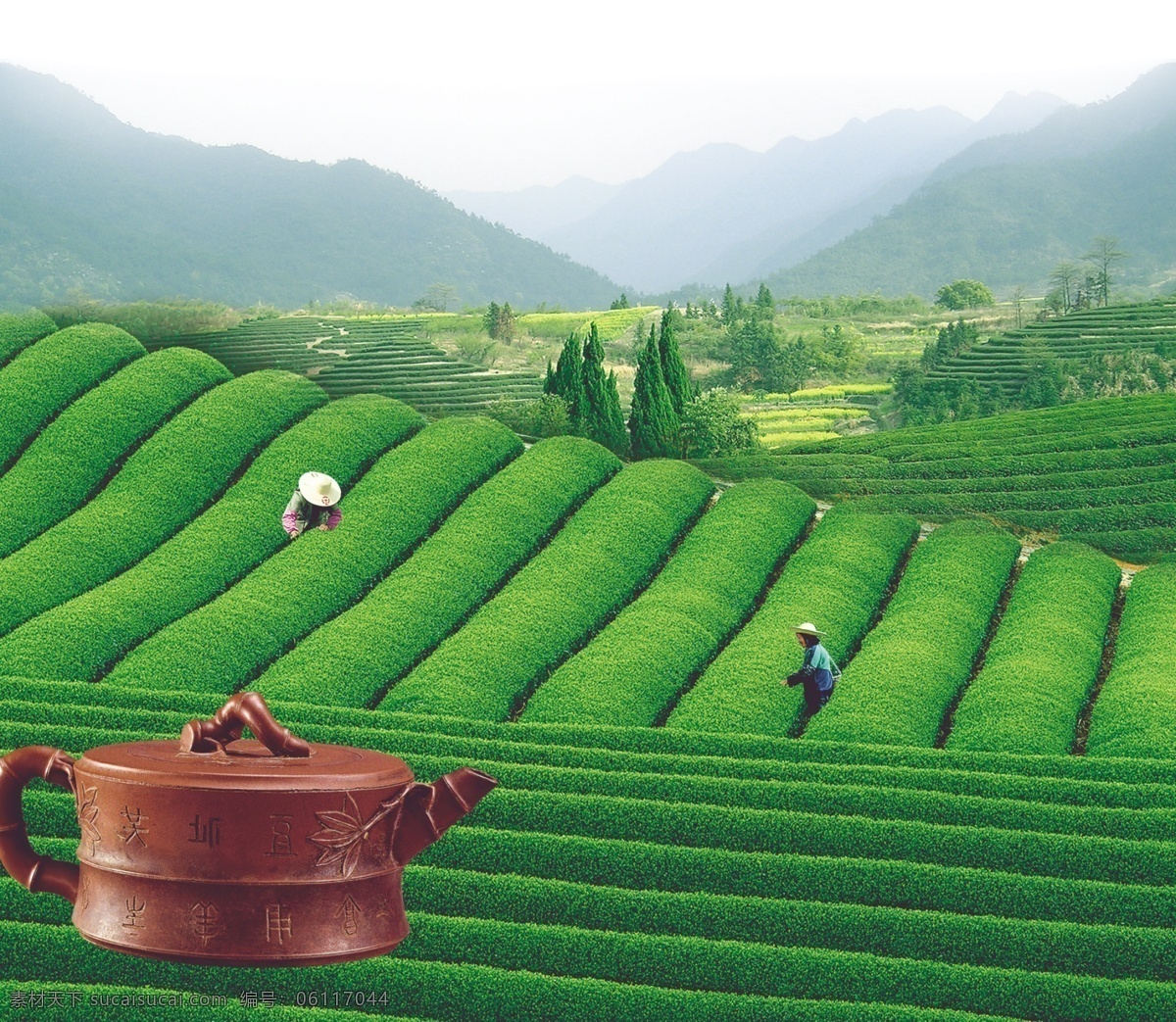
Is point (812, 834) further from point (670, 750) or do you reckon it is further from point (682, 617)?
point (682, 617)

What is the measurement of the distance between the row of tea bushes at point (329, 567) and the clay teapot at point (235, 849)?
13096mm

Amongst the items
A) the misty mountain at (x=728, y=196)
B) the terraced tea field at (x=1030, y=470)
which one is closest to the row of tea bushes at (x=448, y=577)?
the terraced tea field at (x=1030, y=470)

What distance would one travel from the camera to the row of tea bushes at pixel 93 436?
20.9m

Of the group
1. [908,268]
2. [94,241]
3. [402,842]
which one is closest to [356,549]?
[402,842]

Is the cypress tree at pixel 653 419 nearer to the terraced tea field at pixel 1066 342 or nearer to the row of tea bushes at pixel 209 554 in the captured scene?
the row of tea bushes at pixel 209 554

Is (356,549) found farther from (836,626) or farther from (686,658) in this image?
(836,626)

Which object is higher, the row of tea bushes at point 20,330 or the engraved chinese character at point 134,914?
the row of tea bushes at point 20,330

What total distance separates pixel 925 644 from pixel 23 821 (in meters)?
14.5

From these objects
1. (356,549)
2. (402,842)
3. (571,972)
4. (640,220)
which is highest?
(640,220)

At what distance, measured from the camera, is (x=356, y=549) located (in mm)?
19609

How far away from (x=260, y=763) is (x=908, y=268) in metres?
75.5

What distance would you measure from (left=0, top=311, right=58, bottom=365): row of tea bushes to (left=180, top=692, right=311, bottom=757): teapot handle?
23225mm

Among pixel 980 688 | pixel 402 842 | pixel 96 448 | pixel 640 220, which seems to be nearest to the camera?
pixel 402 842

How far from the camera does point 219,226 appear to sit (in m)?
80.6
